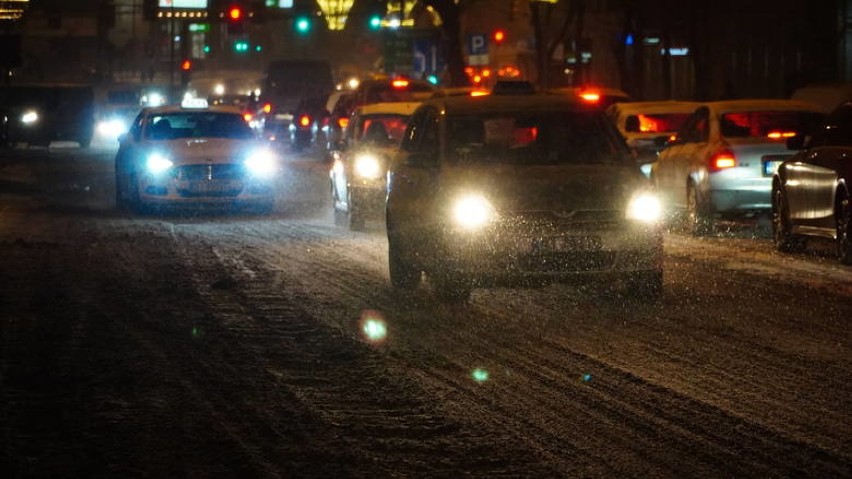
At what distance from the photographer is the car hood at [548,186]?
12.0 meters

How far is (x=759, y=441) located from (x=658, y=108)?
17557mm

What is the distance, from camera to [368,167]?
19453 mm

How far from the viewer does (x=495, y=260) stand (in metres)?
11.9

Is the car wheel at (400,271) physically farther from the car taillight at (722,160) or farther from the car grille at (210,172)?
the car grille at (210,172)

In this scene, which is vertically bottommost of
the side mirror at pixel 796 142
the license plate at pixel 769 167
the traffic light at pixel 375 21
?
the license plate at pixel 769 167

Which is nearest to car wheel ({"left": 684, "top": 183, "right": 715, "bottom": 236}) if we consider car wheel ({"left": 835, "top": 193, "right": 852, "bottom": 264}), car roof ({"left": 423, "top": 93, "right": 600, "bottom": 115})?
car wheel ({"left": 835, "top": 193, "right": 852, "bottom": 264})

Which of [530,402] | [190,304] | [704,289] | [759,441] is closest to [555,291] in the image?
[704,289]

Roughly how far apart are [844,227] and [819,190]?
72 centimetres

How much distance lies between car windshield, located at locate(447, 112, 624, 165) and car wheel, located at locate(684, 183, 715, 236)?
6.21 metres

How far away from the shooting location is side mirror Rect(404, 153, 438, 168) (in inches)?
505

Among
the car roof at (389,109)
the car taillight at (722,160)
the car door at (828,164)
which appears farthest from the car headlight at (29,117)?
the car door at (828,164)

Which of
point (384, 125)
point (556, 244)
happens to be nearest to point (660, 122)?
point (384, 125)

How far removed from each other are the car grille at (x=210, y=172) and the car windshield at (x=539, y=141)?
31.1 feet

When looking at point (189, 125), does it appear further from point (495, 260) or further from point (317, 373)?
point (317, 373)
